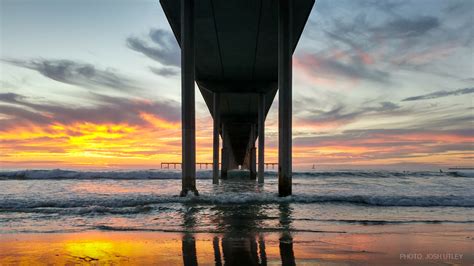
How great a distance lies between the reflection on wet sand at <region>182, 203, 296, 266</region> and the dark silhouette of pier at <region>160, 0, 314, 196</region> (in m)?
7.00

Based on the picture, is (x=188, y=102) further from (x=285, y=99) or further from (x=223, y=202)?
(x=223, y=202)

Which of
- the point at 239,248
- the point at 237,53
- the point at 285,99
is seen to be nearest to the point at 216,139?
the point at 237,53

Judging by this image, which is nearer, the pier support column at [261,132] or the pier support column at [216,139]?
the pier support column at [216,139]

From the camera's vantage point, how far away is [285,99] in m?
16.6

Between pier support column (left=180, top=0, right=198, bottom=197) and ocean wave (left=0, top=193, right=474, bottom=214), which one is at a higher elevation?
pier support column (left=180, top=0, right=198, bottom=197)

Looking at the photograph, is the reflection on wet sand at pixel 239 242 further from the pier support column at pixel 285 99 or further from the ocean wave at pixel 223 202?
the pier support column at pixel 285 99

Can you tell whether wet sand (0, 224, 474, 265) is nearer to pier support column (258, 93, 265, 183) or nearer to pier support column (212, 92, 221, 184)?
pier support column (212, 92, 221, 184)

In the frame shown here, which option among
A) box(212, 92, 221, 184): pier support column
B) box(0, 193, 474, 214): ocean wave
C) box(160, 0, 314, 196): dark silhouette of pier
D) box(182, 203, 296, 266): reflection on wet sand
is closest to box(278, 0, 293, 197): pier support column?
box(160, 0, 314, 196): dark silhouette of pier

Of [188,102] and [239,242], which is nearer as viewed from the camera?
[239,242]

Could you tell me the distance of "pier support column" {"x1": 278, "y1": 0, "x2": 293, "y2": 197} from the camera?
1662 cm

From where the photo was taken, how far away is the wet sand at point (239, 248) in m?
5.02

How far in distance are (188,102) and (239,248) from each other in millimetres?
11778

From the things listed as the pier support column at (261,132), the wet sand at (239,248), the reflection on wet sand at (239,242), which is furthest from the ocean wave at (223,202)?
the pier support column at (261,132)

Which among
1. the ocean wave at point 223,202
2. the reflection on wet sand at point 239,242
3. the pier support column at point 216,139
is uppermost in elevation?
the pier support column at point 216,139
